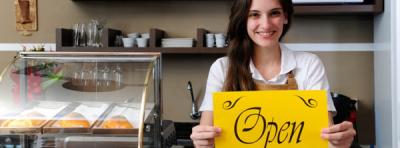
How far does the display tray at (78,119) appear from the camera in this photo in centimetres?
139

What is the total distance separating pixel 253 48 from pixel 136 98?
41cm

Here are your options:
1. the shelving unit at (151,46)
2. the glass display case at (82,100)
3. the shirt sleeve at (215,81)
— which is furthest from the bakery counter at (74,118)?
the shelving unit at (151,46)

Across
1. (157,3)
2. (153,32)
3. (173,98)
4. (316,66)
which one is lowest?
(173,98)

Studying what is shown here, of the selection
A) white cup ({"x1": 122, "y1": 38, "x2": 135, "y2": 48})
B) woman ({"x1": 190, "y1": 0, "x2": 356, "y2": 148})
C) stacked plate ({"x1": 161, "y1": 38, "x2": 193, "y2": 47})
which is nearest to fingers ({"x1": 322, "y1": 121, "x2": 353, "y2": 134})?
woman ({"x1": 190, "y1": 0, "x2": 356, "y2": 148})

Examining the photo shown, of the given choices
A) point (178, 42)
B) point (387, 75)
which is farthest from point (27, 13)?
point (387, 75)

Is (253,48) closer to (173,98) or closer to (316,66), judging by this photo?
(316,66)

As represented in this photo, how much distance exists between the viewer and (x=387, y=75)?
237 centimetres

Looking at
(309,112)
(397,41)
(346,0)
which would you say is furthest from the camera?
(346,0)

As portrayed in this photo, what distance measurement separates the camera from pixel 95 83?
154 centimetres

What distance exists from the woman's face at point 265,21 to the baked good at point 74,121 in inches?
23.0

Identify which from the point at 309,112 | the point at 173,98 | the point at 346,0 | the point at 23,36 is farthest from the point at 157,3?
the point at 309,112

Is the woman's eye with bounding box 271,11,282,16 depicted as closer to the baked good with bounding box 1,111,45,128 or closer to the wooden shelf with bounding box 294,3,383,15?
the baked good with bounding box 1,111,45,128

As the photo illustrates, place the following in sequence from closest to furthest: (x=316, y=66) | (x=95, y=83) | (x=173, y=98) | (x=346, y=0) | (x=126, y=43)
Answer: (x=316, y=66)
(x=95, y=83)
(x=346, y=0)
(x=126, y=43)
(x=173, y=98)

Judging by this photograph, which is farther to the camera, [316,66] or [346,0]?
[346,0]
